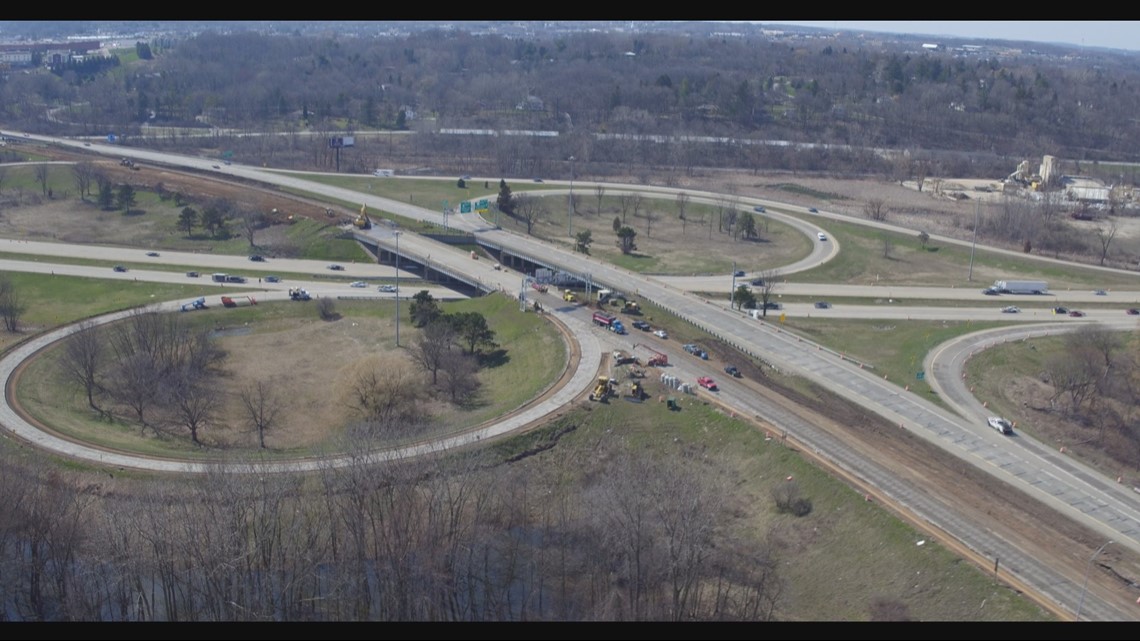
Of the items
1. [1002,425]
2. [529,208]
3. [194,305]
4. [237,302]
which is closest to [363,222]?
[529,208]

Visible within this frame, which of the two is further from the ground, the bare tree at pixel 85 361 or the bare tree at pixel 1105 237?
the bare tree at pixel 1105 237

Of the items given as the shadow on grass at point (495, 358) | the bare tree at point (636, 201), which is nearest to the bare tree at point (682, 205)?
the bare tree at point (636, 201)

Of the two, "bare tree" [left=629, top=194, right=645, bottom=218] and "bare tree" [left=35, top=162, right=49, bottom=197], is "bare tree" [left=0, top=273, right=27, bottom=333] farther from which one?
"bare tree" [left=629, top=194, right=645, bottom=218]

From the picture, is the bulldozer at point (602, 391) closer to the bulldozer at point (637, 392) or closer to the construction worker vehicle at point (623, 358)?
the bulldozer at point (637, 392)

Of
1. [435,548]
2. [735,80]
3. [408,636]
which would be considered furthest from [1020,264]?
[735,80]

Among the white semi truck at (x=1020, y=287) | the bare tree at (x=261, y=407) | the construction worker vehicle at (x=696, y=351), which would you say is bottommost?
the bare tree at (x=261, y=407)

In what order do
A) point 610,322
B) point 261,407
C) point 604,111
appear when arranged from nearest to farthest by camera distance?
point 261,407
point 610,322
point 604,111

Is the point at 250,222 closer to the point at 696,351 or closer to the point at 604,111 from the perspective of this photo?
the point at 696,351

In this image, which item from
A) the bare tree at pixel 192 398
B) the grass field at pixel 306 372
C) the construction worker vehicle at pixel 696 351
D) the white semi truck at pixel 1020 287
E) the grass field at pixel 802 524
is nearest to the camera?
the grass field at pixel 802 524
